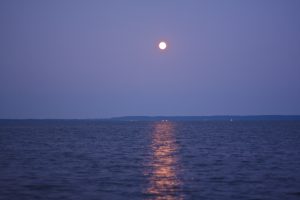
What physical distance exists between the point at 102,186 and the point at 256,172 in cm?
1290

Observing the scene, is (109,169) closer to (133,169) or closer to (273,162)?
(133,169)

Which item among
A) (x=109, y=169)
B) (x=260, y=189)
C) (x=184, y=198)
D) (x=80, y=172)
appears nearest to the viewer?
(x=184, y=198)

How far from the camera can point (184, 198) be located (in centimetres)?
2502


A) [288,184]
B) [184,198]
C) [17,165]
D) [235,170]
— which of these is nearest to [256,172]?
[235,170]

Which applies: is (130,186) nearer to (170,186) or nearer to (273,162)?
(170,186)

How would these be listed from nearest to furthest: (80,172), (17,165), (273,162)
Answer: (80,172), (17,165), (273,162)

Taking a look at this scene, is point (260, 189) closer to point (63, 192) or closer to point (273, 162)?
point (63, 192)

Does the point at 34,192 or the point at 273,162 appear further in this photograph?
the point at 273,162

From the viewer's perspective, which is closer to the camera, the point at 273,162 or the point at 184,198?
the point at 184,198

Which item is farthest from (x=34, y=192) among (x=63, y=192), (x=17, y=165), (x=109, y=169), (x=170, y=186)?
(x=17, y=165)

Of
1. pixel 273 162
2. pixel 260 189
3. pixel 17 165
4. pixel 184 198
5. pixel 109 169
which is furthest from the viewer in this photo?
pixel 273 162

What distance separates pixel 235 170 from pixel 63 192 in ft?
50.8

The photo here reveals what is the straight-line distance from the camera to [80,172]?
3494 centimetres

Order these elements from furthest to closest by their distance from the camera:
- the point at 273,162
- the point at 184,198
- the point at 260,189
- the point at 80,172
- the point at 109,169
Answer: the point at 273,162
the point at 109,169
the point at 80,172
the point at 260,189
the point at 184,198
